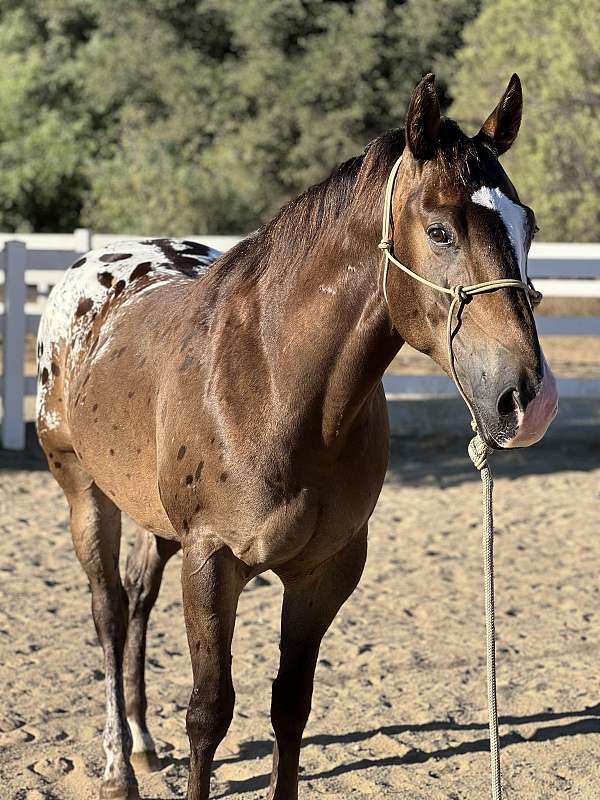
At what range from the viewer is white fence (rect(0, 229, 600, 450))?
822 cm

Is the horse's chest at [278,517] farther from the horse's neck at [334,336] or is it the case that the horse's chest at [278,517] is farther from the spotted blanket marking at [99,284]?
the spotted blanket marking at [99,284]

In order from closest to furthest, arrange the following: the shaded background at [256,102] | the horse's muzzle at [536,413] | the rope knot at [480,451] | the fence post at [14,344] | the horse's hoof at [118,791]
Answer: the horse's muzzle at [536,413], the rope knot at [480,451], the horse's hoof at [118,791], the fence post at [14,344], the shaded background at [256,102]

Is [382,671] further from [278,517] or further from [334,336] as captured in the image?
[334,336]

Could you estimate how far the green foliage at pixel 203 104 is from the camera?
19.0m

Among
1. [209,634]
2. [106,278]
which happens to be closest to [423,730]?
[209,634]

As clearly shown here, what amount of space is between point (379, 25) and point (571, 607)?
15.8 meters

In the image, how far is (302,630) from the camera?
9.52 feet

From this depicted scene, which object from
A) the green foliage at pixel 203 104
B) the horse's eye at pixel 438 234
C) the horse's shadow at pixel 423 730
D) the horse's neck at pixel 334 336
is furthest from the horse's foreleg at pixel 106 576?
the green foliage at pixel 203 104

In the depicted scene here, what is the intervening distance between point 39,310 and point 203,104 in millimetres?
12659

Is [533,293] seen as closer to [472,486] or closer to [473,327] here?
[473,327]

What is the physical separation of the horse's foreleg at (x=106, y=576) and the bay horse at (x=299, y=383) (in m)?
0.02

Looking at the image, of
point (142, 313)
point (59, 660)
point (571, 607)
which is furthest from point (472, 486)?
point (142, 313)

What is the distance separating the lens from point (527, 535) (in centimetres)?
627

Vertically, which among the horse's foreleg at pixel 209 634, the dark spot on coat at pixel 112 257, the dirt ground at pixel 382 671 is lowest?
the dirt ground at pixel 382 671
